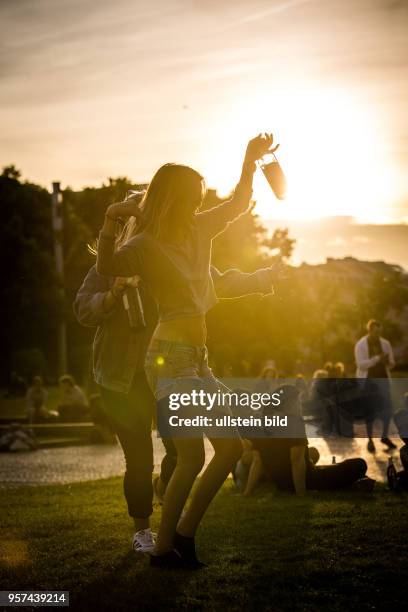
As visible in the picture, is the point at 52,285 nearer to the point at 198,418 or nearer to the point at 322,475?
the point at 322,475

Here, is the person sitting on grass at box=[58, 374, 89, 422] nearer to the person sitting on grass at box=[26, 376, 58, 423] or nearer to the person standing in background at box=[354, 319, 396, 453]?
the person sitting on grass at box=[26, 376, 58, 423]

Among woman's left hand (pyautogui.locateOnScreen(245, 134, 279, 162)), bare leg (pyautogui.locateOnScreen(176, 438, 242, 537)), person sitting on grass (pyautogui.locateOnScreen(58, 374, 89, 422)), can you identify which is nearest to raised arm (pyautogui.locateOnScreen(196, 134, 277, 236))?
woman's left hand (pyautogui.locateOnScreen(245, 134, 279, 162))

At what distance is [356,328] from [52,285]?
116ft

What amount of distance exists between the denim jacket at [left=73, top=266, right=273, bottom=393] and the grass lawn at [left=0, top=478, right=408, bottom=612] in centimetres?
110

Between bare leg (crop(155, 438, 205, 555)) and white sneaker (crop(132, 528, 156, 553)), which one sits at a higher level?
bare leg (crop(155, 438, 205, 555))

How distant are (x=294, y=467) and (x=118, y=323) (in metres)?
4.33

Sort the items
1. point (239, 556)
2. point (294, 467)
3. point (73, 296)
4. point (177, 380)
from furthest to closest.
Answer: point (73, 296)
point (294, 467)
point (239, 556)
point (177, 380)

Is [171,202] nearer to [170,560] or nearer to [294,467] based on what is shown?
[170,560]

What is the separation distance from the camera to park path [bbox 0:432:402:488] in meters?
13.6

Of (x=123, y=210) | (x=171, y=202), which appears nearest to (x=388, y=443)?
(x=171, y=202)

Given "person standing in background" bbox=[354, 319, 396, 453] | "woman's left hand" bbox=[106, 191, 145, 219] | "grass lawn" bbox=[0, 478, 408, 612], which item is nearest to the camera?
"grass lawn" bbox=[0, 478, 408, 612]

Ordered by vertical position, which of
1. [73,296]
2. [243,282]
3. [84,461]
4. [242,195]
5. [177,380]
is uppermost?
[73,296]

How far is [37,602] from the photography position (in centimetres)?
496

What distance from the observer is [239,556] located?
6.30 metres
